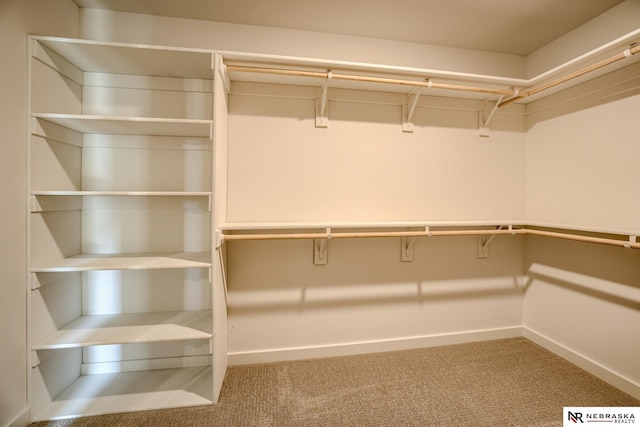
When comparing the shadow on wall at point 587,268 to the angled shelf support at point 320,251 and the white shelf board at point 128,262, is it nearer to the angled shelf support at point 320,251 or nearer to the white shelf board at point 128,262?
the angled shelf support at point 320,251

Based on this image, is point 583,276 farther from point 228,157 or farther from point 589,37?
point 228,157

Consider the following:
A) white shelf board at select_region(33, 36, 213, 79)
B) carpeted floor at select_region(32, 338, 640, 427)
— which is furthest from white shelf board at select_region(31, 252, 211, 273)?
white shelf board at select_region(33, 36, 213, 79)

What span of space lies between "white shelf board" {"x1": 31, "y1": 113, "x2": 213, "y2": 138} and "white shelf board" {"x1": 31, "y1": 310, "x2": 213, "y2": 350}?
1.14 metres

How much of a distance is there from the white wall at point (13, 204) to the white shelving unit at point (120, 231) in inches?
2.0

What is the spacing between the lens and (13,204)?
4.42ft

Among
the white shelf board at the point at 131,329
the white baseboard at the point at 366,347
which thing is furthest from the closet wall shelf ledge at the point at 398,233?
the white baseboard at the point at 366,347

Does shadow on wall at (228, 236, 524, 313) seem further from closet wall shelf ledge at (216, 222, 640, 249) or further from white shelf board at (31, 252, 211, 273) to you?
white shelf board at (31, 252, 211, 273)

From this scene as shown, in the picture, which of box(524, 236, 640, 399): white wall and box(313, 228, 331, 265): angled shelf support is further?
box(313, 228, 331, 265): angled shelf support

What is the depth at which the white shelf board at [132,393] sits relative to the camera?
1.55 metres

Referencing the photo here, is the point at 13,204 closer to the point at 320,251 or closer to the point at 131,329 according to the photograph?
the point at 131,329

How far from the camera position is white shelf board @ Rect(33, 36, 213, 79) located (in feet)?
4.82

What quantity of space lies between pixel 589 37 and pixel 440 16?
1031 mm

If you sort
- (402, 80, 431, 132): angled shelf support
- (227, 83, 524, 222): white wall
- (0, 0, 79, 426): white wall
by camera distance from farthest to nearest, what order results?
(402, 80, 431, 132): angled shelf support → (227, 83, 524, 222): white wall → (0, 0, 79, 426): white wall

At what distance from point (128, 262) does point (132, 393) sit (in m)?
0.79
